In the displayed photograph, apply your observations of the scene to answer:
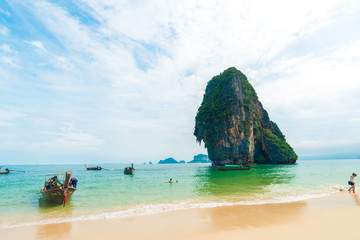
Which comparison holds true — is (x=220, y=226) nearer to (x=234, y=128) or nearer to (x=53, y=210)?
(x=53, y=210)

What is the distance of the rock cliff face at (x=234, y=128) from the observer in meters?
60.3

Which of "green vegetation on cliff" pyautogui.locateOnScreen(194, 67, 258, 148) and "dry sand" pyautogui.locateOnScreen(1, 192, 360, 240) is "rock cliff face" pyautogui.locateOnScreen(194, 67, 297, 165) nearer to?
"green vegetation on cliff" pyautogui.locateOnScreen(194, 67, 258, 148)

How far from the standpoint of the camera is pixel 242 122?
61594mm

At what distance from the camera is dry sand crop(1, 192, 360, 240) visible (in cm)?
639

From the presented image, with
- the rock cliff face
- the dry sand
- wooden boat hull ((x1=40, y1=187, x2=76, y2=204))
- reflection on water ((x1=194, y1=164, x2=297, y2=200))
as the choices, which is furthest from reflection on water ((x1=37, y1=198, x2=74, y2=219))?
the rock cliff face

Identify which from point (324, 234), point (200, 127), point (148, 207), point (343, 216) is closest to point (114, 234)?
point (148, 207)

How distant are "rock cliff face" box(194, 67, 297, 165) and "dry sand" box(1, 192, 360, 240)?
169 ft

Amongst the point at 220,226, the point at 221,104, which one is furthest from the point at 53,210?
the point at 221,104

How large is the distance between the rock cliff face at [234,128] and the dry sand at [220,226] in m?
51.5

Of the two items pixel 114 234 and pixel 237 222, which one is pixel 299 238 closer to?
pixel 237 222

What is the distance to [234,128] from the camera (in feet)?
198

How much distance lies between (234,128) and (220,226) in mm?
55269

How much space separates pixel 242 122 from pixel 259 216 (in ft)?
183

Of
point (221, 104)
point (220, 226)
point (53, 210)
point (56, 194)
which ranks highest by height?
point (221, 104)
